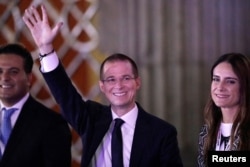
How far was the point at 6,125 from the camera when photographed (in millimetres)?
989

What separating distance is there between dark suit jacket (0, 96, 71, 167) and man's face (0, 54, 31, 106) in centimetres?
5

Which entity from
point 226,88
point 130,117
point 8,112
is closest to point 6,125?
point 8,112

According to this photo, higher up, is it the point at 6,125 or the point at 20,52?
the point at 20,52

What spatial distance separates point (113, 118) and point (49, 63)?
0.18 metres

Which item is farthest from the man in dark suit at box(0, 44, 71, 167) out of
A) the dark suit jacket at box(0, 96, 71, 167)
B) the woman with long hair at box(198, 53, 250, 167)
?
the woman with long hair at box(198, 53, 250, 167)

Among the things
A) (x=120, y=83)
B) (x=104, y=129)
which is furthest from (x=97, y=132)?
(x=120, y=83)

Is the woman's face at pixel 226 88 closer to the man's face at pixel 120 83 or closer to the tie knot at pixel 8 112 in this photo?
the man's face at pixel 120 83

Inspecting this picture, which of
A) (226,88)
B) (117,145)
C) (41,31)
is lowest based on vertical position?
(117,145)

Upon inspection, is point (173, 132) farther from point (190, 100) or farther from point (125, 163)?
point (190, 100)

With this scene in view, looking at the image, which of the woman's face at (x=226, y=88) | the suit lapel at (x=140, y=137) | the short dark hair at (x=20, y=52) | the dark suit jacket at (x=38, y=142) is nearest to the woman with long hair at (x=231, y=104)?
the woman's face at (x=226, y=88)

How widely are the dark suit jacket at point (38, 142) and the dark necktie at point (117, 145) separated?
95mm

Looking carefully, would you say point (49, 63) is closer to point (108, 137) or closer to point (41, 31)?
point (41, 31)

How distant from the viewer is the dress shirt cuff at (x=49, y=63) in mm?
978

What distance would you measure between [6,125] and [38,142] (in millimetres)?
90
